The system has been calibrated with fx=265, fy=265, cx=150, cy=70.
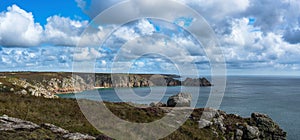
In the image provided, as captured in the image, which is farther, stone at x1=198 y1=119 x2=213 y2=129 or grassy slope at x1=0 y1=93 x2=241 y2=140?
stone at x1=198 y1=119 x2=213 y2=129

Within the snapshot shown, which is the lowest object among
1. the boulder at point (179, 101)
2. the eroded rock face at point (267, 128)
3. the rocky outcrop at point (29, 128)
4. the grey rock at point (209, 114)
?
the eroded rock face at point (267, 128)

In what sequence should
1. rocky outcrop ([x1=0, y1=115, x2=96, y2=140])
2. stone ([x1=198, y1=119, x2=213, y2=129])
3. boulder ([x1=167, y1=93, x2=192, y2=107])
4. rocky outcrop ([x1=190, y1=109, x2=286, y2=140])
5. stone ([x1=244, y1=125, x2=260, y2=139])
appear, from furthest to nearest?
boulder ([x1=167, y1=93, x2=192, y2=107]), stone ([x1=244, y1=125, x2=260, y2=139]), rocky outcrop ([x1=190, y1=109, x2=286, y2=140]), stone ([x1=198, y1=119, x2=213, y2=129]), rocky outcrop ([x1=0, y1=115, x2=96, y2=140])

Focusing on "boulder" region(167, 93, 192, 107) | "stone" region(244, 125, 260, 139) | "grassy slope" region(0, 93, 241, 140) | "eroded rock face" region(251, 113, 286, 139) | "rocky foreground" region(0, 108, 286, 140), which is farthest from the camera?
"boulder" region(167, 93, 192, 107)

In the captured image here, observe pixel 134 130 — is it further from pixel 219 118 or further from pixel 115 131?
pixel 219 118

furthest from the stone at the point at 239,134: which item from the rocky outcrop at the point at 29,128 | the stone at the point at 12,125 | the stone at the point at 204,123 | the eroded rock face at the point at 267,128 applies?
the stone at the point at 12,125

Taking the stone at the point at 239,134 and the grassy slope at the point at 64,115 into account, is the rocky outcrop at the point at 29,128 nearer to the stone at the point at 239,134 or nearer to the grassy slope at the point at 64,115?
the grassy slope at the point at 64,115

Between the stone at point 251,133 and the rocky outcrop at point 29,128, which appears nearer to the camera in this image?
the rocky outcrop at point 29,128

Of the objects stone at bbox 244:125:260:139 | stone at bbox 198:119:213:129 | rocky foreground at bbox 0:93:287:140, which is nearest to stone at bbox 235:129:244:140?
rocky foreground at bbox 0:93:287:140

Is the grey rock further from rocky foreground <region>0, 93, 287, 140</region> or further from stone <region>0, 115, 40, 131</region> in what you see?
stone <region>0, 115, 40, 131</region>

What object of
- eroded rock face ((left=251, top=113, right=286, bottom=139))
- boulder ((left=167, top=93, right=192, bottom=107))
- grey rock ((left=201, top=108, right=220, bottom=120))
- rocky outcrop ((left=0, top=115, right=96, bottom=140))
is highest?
rocky outcrop ((left=0, top=115, right=96, bottom=140))

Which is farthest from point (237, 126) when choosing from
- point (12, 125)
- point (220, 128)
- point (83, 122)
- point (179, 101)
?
point (12, 125)

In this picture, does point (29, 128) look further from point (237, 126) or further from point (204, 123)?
point (237, 126)

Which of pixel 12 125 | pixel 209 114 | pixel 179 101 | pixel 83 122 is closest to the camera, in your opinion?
pixel 12 125

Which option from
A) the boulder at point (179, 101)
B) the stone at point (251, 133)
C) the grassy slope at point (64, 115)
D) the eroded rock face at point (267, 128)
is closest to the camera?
the grassy slope at point (64, 115)
